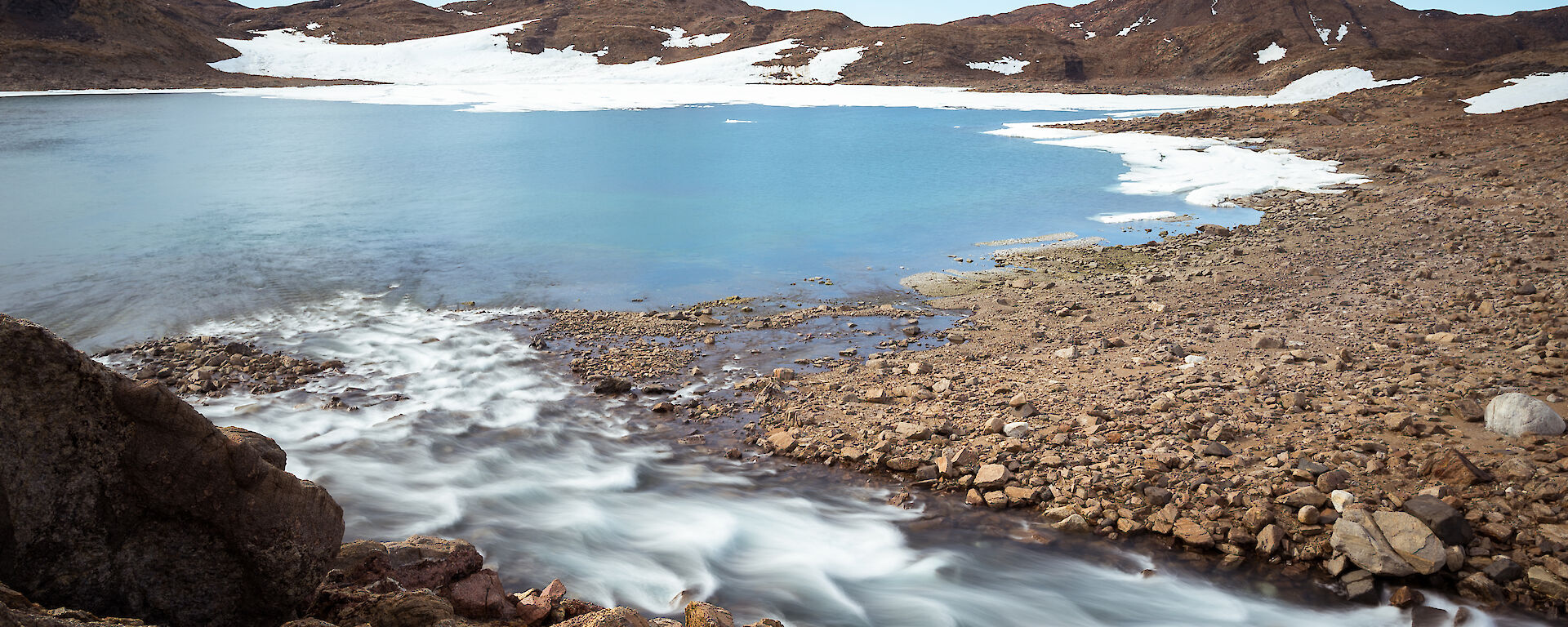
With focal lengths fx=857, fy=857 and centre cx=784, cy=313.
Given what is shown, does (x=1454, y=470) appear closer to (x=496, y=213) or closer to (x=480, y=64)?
(x=496, y=213)

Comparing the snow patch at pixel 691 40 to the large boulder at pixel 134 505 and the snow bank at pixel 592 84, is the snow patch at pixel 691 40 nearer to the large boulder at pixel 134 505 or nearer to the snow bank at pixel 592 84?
the snow bank at pixel 592 84

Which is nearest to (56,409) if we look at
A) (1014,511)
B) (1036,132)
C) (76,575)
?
(76,575)

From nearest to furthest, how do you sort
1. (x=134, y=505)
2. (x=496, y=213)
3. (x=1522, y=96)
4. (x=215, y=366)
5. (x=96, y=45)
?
(x=134, y=505) < (x=215, y=366) < (x=496, y=213) < (x=1522, y=96) < (x=96, y=45)

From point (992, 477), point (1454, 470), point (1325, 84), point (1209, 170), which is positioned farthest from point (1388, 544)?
point (1325, 84)

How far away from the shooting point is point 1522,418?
512 cm

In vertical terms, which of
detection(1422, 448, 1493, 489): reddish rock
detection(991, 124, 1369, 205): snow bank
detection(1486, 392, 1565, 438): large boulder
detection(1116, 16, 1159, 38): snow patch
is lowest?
detection(1422, 448, 1493, 489): reddish rock

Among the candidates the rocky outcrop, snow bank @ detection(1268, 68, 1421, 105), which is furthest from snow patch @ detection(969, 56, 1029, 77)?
the rocky outcrop

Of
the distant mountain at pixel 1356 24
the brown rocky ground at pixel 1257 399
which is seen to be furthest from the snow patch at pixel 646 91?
the brown rocky ground at pixel 1257 399

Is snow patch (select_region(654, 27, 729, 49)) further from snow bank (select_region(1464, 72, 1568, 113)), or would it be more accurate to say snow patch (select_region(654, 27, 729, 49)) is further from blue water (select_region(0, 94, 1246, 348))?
snow bank (select_region(1464, 72, 1568, 113))

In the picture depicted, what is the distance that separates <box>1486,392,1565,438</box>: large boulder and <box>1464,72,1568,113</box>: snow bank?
2548 centimetres

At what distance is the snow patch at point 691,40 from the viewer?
86.6 metres

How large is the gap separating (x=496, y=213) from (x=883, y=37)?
65999mm

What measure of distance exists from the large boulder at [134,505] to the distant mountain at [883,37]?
52.0m

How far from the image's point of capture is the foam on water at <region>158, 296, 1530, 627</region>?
4523 mm
